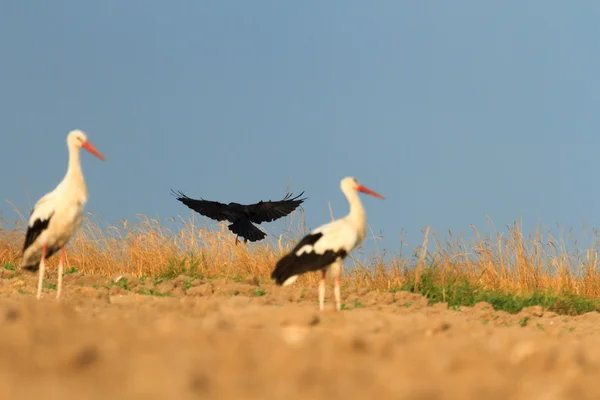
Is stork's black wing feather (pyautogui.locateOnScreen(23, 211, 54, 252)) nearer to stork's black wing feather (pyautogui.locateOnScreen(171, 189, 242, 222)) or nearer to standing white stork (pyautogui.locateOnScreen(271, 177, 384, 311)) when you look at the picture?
standing white stork (pyautogui.locateOnScreen(271, 177, 384, 311))

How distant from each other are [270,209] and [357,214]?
6172 mm

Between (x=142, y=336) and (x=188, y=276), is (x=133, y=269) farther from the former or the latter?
(x=142, y=336)

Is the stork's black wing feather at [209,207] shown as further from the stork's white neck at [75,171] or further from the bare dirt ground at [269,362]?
the bare dirt ground at [269,362]

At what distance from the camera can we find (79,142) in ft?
31.6

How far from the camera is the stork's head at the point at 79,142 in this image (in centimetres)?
959

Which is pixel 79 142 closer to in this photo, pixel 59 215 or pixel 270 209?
pixel 59 215

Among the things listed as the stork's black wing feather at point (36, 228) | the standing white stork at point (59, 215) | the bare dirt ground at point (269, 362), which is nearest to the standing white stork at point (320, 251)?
the bare dirt ground at point (269, 362)

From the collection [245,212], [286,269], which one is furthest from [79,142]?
[245,212]

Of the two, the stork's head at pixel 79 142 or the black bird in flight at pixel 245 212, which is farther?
the black bird in flight at pixel 245 212

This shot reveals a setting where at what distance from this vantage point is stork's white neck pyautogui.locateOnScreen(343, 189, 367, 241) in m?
8.44

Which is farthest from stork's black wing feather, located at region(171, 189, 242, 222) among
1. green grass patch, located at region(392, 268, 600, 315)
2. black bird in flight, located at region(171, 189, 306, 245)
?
green grass patch, located at region(392, 268, 600, 315)

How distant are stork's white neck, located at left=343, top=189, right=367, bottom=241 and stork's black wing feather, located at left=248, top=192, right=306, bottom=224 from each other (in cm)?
570

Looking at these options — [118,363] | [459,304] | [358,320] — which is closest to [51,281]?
[459,304]

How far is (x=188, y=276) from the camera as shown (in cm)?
1308
